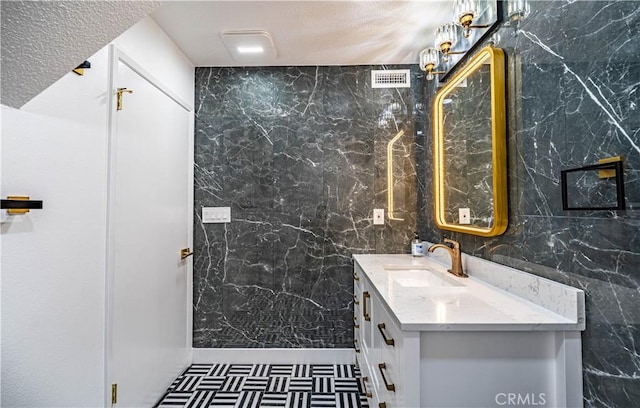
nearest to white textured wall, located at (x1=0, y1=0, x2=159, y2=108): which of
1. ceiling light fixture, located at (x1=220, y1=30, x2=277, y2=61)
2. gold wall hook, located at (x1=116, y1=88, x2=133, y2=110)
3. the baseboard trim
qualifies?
gold wall hook, located at (x1=116, y1=88, x2=133, y2=110)

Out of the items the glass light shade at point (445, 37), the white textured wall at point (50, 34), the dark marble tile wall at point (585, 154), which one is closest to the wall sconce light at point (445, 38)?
the glass light shade at point (445, 37)

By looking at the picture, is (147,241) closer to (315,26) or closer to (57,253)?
(57,253)

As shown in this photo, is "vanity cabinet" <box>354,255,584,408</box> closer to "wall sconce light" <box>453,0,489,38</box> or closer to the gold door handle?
"wall sconce light" <box>453,0,489,38</box>

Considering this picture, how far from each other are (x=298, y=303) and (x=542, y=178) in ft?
6.40

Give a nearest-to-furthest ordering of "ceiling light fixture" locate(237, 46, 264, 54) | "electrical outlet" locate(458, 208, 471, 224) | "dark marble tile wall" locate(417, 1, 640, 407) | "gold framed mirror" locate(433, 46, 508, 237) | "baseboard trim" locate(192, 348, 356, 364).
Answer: "dark marble tile wall" locate(417, 1, 640, 407) < "gold framed mirror" locate(433, 46, 508, 237) < "electrical outlet" locate(458, 208, 471, 224) < "ceiling light fixture" locate(237, 46, 264, 54) < "baseboard trim" locate(192, 348, 356, 364)

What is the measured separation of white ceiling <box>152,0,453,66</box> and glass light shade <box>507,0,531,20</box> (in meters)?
0.59

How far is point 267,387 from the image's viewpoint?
2.25 meters

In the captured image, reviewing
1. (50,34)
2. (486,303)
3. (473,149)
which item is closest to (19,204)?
(50,34)

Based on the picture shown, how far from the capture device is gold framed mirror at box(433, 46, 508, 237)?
1.42 meters

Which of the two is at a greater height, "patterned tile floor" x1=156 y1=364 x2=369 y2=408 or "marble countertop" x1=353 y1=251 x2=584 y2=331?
"marble countertop" x1=353 y1=251 x2=584 y2=331

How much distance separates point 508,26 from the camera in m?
1.40

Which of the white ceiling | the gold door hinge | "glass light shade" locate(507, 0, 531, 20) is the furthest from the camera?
the white ceiling

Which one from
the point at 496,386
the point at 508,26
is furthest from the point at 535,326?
the point at 508,26

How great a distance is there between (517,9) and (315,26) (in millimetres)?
1185
